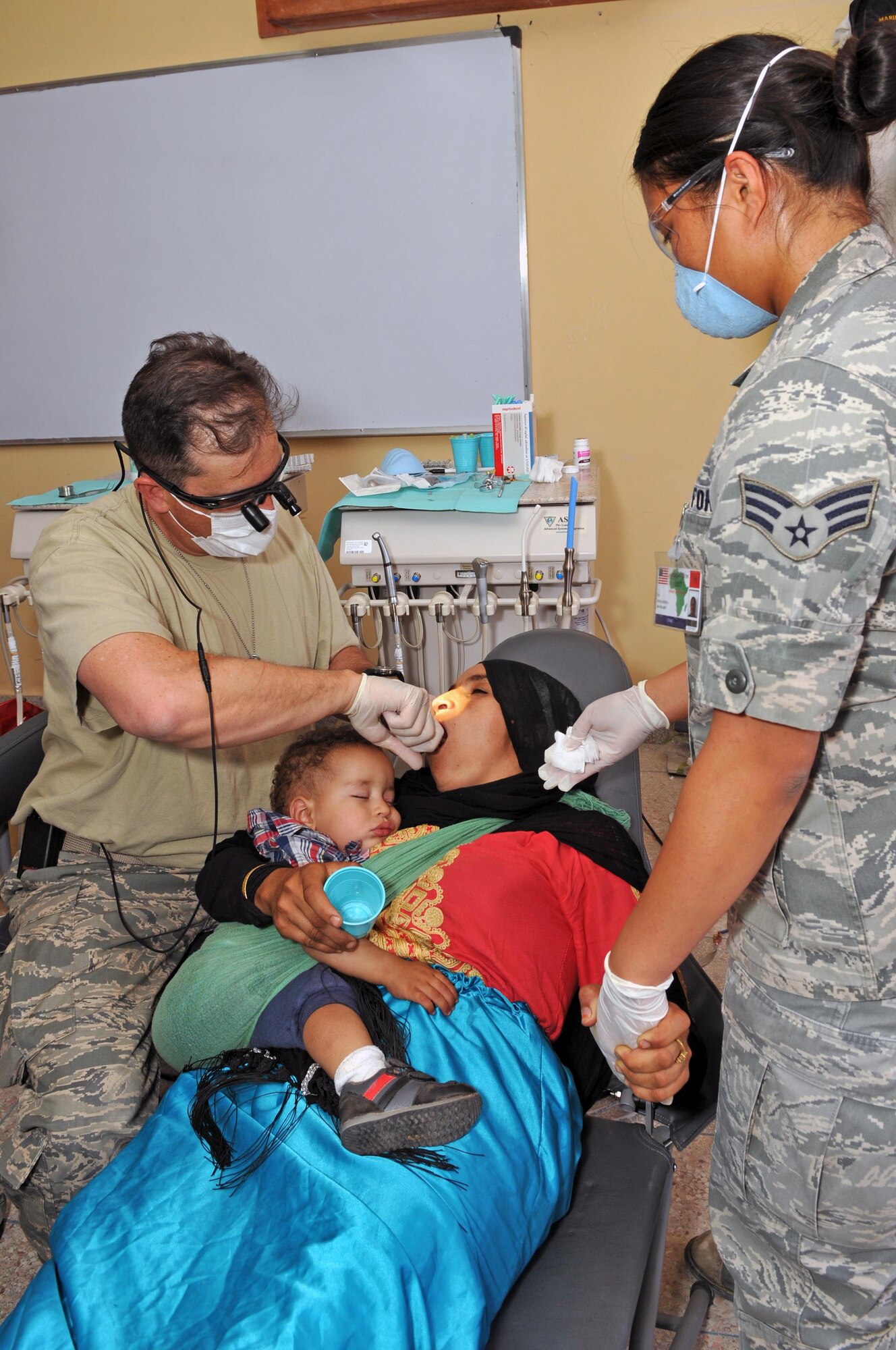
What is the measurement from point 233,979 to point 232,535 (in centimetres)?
71

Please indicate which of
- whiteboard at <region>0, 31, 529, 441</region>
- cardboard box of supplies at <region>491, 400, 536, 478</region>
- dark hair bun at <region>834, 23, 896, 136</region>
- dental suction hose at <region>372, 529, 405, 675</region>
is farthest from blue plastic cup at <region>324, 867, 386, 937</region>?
Answer: whiteboard at <region>0, 31, 529, 441</region>

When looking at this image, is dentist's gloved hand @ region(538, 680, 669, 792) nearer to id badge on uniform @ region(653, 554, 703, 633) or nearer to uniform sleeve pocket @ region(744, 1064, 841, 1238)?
id badge on uniform @ region(653, 554, 703, 633)

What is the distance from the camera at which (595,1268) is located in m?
1.11

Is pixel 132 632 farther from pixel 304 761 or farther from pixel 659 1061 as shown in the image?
pixel 659 1061

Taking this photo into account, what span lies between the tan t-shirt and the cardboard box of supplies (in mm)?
1120

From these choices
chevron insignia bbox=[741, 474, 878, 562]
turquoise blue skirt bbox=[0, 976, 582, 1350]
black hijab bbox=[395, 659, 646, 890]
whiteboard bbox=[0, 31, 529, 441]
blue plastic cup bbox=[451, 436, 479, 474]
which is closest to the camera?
chevron insignia bbox=[741, 474, 878, 562]

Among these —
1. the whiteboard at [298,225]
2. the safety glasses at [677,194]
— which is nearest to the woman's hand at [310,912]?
the safety glasses at [677,194]

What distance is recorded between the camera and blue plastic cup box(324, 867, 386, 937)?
1273mm

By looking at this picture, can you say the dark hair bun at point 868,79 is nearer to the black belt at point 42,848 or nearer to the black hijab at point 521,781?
the black hijab at point 521,781

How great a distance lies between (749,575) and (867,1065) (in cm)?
48

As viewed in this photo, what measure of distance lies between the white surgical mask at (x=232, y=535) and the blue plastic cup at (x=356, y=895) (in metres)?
0.62

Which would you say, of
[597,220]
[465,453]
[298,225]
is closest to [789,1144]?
[465,453]

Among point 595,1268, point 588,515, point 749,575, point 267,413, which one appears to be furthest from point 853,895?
point 588,515

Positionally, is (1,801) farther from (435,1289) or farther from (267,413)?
(435,1289)
